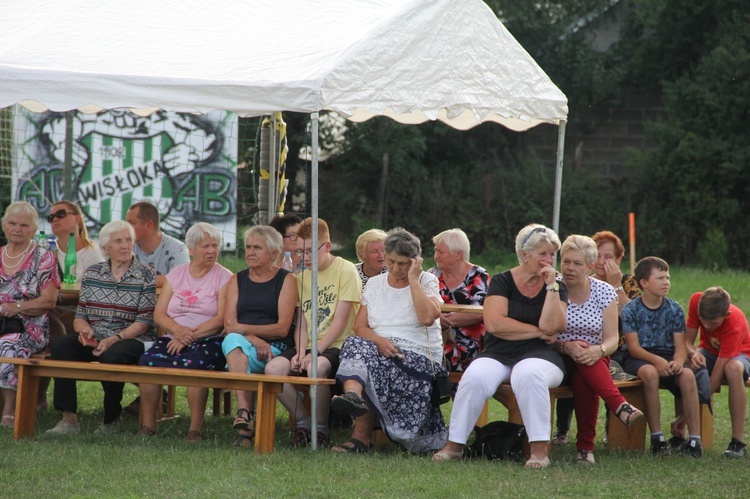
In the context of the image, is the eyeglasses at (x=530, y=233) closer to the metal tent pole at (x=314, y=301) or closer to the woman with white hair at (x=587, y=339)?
the woman with white hair at (x=587, y=339)

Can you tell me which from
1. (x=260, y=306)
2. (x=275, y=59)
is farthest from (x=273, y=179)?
(x=275, y=59)

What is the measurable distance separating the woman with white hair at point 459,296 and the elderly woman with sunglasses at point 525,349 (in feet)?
1.32

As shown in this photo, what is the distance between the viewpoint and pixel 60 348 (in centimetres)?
602

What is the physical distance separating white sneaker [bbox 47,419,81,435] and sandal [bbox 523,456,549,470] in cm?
258

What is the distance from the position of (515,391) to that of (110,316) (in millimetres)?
2413

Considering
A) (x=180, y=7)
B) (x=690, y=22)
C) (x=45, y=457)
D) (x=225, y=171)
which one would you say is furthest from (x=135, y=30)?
(x=690, y=22)

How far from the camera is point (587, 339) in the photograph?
5.57 m

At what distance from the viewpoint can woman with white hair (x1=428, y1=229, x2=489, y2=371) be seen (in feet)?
19.8

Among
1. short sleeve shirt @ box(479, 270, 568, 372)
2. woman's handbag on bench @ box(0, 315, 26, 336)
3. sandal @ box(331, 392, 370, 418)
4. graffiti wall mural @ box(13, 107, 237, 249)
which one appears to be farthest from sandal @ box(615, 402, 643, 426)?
graffiti wall mural @ box(13, 107, 237, 249)

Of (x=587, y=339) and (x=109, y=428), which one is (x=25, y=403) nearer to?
(x=109, y=428)

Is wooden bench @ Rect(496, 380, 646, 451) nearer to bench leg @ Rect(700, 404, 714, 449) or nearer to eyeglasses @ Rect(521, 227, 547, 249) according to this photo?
bench leg @ Rect(700, 404, 714, 449)

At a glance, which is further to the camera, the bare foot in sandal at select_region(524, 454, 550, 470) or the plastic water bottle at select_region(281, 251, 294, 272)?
the plastic water bottle at select_region(281, 251, 294, 272)

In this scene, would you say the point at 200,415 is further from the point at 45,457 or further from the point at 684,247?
the point at 684,247

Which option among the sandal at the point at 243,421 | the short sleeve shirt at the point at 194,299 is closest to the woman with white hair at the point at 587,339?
the sandal at the point at 243,421
